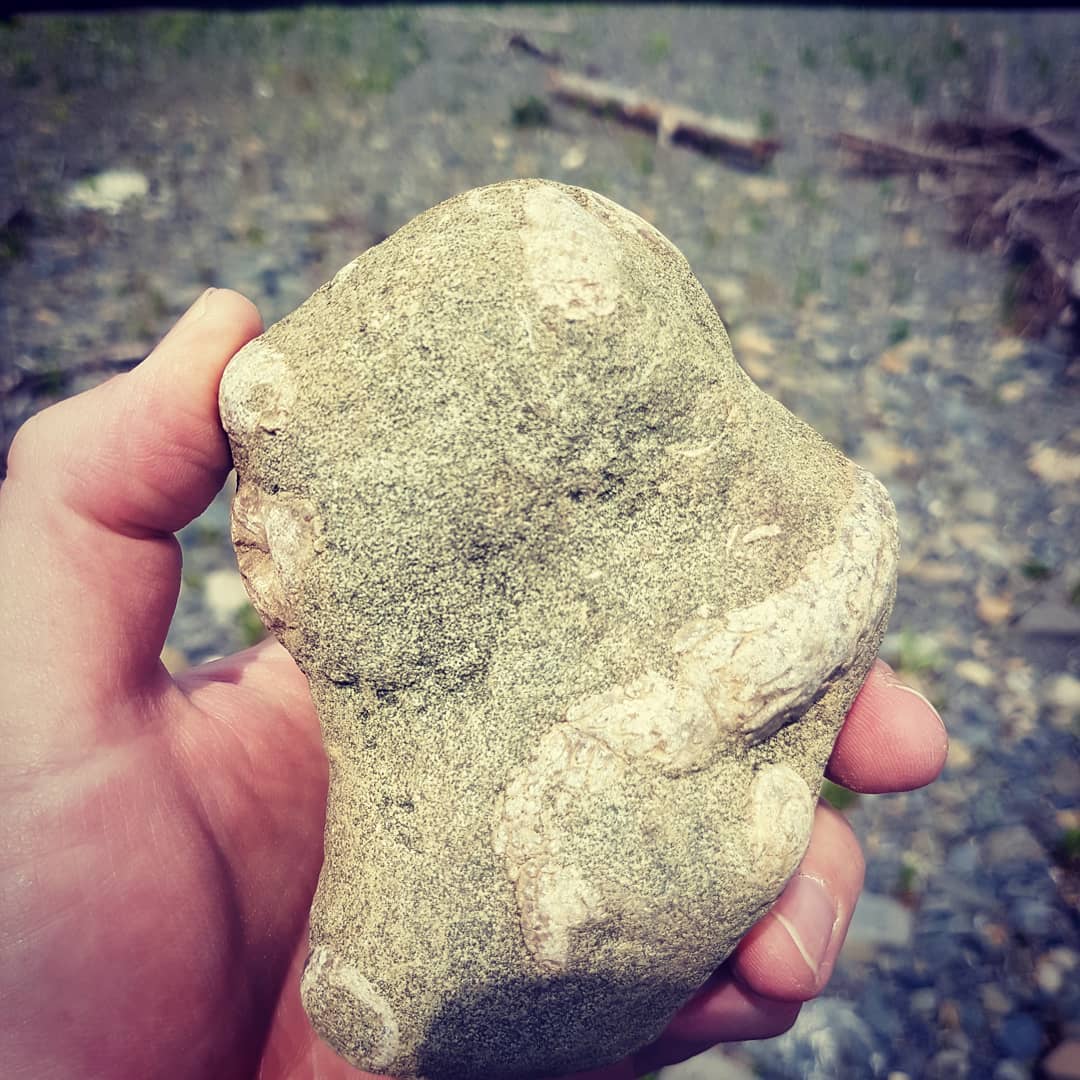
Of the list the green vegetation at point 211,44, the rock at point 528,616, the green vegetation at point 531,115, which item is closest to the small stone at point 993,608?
the rock at point 528,616

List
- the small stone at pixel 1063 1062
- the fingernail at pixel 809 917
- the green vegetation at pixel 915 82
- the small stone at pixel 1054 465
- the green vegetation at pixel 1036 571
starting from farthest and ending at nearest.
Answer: the green vegetation at pixel 915 82 < the small stone at pixel 1054 465 < the green vegetation at pixel 1036 571 < the small stone at pixel 1063 1062 < the fingernail at pixel 809 917

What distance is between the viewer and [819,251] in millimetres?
5375

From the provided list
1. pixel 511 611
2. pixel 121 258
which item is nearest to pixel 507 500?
pixel 511 611

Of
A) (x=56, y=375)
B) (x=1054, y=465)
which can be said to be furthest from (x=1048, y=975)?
(x=56, y=375)

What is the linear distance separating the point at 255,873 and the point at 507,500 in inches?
40.6

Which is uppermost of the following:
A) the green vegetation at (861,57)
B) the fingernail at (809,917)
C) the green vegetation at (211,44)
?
the green vegetation at (861,57)

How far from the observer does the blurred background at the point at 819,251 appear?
2.70m

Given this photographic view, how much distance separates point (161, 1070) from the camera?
1764 mm

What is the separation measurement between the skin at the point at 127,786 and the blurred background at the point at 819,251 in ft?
3.15

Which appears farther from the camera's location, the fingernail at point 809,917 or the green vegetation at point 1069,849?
the green vegetation at point 1069,849

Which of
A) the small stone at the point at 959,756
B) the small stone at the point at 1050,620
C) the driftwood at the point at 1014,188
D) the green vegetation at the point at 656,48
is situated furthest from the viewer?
the green vegetation at the point at 656,48

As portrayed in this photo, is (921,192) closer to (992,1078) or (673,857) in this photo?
(992,1078)

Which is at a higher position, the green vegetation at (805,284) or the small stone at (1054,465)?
the green vegetation at (805,284)

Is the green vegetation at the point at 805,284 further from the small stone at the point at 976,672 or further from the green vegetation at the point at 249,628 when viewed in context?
the green vegetation at the point at 249,628
